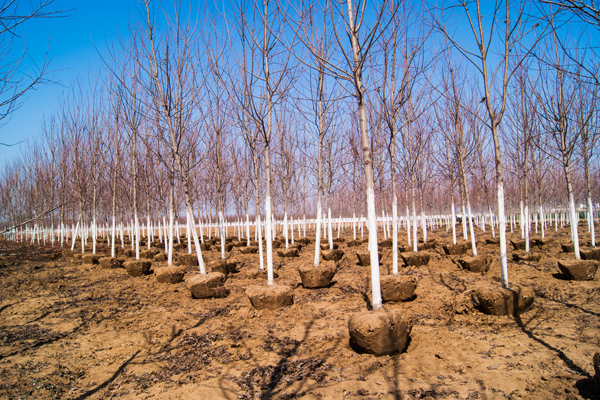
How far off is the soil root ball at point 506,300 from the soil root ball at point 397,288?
1.27 meters

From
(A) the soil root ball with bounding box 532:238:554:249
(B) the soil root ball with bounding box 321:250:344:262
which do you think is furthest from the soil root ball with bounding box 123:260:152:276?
(A) the soil root ball with bounding box 532:238:554:249

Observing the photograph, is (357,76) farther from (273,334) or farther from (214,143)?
(214,143)

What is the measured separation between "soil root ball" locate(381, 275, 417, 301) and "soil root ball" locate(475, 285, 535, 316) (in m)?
1.27

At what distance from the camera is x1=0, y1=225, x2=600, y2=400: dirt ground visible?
2992 millimetres

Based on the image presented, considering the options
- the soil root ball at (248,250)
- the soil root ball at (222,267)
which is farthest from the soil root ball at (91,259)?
the soil root ball at (222,267)

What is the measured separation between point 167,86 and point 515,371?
8611 mm

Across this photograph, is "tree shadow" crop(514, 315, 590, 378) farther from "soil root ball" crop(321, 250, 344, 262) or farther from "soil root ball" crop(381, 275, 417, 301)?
"soil root ball" crop(321, 250, 344, 262)

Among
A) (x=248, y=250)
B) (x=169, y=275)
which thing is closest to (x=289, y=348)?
(x=169, y=275)

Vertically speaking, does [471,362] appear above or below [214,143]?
below

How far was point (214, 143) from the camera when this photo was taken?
11.8 m

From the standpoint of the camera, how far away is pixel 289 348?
160 inches

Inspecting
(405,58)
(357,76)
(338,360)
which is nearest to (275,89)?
(357,76)

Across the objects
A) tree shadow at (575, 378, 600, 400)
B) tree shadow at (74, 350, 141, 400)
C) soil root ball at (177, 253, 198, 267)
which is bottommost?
tree shadow at (74, 350, 141, 400)

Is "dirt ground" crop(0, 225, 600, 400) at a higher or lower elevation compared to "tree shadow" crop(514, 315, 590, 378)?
lower
